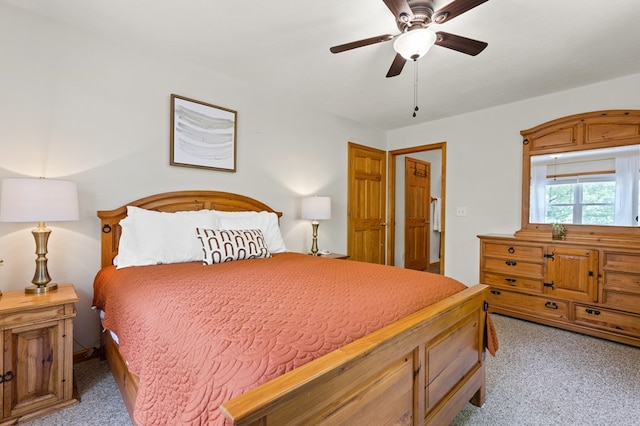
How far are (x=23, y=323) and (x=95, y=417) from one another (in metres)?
0.63

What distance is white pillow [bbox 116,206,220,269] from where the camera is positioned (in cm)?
211

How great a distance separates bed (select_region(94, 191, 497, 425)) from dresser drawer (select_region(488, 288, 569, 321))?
Result: 1690mm

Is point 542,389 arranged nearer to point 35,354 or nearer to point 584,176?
point 584,176

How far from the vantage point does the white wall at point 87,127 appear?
1.98 metres

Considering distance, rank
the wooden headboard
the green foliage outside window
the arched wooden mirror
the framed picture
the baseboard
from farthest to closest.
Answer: the green foliage outside window → the arched wooden mirror → the framed picture → the wooden headboard → the baseboard

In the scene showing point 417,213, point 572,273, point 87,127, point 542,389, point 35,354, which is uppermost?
point 87,127

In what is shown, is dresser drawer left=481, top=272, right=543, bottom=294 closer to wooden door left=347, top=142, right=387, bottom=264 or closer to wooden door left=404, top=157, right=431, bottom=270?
wooden door left=347, top=142, right=387, bottom=264

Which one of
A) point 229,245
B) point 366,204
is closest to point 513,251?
point 366,204

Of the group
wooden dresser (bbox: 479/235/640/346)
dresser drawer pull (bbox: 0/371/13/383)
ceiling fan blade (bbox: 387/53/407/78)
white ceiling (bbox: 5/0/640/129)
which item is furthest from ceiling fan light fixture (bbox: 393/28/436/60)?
dresser drawer pull (bbox: 0/371/13/383)

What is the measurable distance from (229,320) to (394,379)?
A: 2.09ft

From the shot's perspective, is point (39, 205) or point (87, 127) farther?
point (87, 127)

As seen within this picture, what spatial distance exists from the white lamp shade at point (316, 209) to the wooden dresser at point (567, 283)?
5.92 feet

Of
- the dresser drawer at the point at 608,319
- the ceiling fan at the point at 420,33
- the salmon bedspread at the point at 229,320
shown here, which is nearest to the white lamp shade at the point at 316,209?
the salmon bedspread at the point at 229,320

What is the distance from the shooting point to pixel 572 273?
2.83 metres
